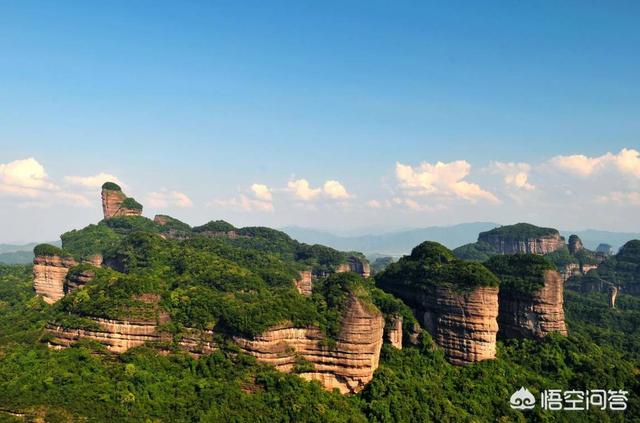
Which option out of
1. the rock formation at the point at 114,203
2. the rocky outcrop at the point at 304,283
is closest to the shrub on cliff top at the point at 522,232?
the rocky outcrop at the point at 304,283

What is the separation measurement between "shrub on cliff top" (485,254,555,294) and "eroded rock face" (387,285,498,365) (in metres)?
5.91

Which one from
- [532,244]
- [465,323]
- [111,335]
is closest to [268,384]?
[111,335]

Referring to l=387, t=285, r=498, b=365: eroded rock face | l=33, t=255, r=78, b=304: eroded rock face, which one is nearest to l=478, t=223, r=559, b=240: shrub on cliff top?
l=387, t=285, r=498, b=365: eroded rock face

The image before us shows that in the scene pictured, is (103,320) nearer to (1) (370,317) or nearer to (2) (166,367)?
(2) (166,367)

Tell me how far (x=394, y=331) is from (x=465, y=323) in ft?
25.4

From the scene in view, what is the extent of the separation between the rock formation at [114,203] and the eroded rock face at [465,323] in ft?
247

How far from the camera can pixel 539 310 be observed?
54.4 meters

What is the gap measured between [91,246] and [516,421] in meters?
75.1

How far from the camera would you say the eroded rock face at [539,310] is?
177ft

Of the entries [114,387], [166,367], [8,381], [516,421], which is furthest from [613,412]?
[8,381]

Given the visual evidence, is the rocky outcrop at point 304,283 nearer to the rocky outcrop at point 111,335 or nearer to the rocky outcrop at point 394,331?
the rocky outcrop at point 394,331

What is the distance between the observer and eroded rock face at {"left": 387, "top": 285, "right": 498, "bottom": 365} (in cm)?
5012

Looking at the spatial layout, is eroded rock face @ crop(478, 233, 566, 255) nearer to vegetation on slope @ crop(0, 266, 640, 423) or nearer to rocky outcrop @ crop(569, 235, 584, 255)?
rocky outcrop @ crop(569, 235, 584, 255)

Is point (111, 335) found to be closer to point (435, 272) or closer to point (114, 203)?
point (435, 272)
